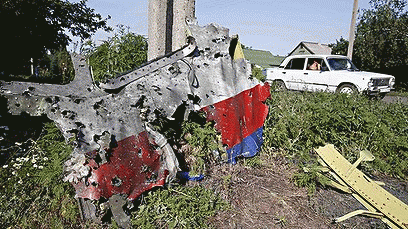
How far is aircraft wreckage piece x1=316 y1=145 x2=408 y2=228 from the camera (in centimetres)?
297

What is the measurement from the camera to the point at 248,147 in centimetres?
395

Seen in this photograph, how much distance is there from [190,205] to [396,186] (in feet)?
8.53

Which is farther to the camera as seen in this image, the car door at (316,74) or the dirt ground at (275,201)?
the car door at (316,74)

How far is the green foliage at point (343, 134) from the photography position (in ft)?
13.6

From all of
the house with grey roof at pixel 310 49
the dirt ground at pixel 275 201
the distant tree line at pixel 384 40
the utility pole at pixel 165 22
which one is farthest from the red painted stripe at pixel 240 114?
the house with grey roof at pixel 310 49

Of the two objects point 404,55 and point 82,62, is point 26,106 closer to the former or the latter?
point 82,62

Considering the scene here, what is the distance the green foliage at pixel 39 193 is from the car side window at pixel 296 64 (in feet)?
35.9

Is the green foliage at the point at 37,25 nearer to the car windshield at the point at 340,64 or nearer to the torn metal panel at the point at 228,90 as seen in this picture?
the torn metal panel at the point at 228,90

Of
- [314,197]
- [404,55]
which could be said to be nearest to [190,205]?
[314,197]

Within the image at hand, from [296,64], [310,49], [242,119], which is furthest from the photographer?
[310,49]

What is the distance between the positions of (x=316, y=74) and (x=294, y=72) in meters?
1.06

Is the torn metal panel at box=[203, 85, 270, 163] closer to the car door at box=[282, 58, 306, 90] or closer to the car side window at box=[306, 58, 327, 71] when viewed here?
the car side window at box=[306, 58, 327, 71]

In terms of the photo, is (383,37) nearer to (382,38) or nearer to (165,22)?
(382,38)

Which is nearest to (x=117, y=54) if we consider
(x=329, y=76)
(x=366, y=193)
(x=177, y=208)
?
(x=177, y=208)
